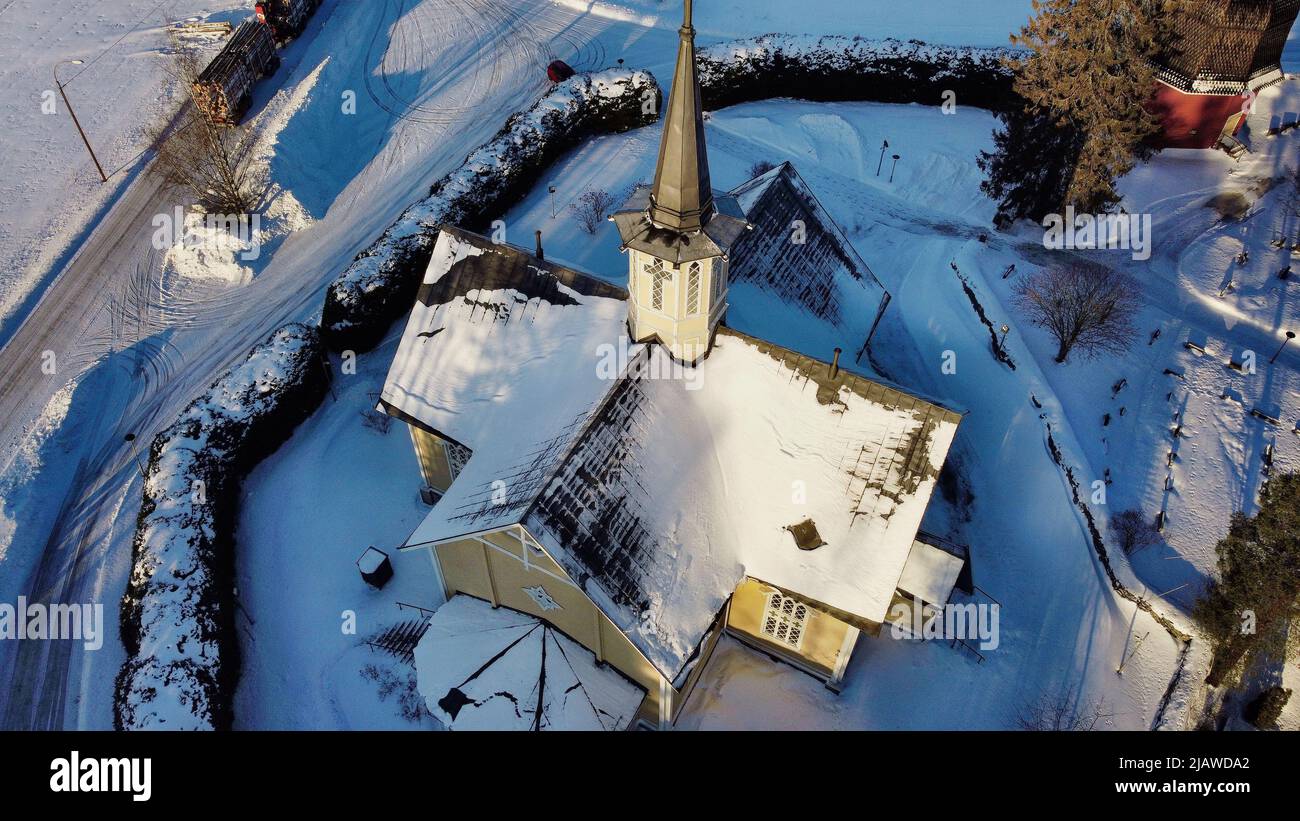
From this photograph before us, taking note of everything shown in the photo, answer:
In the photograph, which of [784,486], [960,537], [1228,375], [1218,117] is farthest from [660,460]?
[1218,117]

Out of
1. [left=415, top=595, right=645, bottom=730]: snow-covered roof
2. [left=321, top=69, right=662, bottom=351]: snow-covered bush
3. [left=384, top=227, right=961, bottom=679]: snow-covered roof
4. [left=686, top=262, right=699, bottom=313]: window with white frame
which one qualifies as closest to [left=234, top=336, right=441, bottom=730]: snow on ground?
[left=415, top=595, right=645, bottom=730]: snow-covered roof

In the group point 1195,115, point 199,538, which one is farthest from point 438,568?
point 1195,115

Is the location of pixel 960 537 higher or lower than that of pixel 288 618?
higher

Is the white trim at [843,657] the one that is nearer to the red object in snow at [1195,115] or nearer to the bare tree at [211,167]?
the bare tree at [211,167]

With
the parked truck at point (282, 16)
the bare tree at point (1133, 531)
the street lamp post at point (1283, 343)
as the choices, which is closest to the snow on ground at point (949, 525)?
the bare tree at point (1133, 531)

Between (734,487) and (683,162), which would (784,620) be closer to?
(734,487)

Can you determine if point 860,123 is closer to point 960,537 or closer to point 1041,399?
point 1041,399

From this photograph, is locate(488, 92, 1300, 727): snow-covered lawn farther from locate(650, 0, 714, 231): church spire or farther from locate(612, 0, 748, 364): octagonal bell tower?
locate(650, 0, 714, 231): church spire
